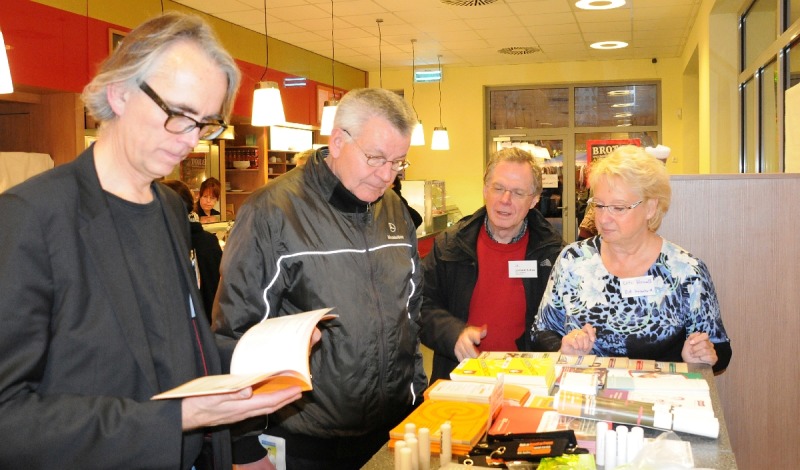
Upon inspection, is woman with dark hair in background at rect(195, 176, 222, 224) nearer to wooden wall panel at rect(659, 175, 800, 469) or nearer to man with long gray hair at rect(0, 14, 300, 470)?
wooden wall panel at rect(659, 175, 800, 469)

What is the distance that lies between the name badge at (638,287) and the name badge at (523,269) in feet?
1.54

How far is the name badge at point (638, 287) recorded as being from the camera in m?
2.47

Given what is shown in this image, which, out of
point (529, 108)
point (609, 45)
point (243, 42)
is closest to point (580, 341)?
point (243, 42)

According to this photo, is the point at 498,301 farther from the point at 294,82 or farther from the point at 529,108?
the point at 529,108

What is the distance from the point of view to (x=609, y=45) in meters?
11.1

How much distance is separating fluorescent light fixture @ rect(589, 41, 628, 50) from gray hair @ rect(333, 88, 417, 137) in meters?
9.47

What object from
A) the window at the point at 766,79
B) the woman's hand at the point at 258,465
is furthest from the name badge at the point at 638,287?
the window at the point at 766,79

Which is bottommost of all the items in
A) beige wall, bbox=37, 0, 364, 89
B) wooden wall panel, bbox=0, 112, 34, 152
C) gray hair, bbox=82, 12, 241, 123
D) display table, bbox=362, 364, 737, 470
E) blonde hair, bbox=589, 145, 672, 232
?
display table, bbox=362, 364, 737, 470

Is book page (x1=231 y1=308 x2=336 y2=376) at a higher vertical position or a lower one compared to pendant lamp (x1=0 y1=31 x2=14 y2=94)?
lower

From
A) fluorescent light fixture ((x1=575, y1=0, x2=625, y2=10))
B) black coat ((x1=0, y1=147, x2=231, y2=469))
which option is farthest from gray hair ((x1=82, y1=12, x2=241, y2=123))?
fluorescent light fixture ((x1=575, y1=0, x2=625, y2=10))

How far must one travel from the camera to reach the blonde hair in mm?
2557

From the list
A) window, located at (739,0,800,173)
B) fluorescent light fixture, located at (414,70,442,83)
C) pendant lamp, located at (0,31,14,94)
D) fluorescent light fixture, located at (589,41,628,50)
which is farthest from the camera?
fluorescent light fixture, located at (414,70,442,83)

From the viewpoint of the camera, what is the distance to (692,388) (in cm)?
193

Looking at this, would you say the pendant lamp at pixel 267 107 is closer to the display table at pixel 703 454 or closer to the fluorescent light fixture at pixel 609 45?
the display table at pixel 703 454
